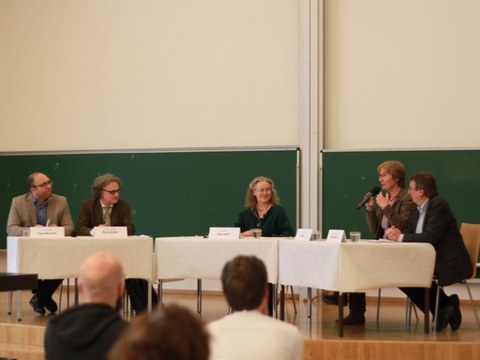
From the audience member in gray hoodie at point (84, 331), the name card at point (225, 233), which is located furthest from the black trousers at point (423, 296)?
the audience member in gray hoodie at point (84, 331)

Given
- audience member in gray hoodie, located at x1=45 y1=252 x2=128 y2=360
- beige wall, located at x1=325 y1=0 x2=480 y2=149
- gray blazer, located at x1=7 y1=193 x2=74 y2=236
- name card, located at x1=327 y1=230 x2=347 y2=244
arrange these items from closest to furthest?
audience member in gray hoodie, located at x1=45 y1=252 x2=128 y2=360, name card, located at x1=327 y1=230 x2=347 y2=244, gray blazer, located at x1=7 y1=193 x2=74 y2=236, beige wall, located at x1=325 y1=0 x2=480 y2=149

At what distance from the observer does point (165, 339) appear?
4.38 ft

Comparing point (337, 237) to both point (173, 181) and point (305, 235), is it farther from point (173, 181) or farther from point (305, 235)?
point (173, 181)

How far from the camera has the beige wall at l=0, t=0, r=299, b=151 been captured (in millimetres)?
8367

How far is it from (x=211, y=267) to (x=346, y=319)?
1.07m

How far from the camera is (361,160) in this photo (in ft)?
25.8

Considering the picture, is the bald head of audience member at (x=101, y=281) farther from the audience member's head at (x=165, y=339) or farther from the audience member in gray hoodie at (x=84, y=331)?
the audience member's head at (x=165, y=339)

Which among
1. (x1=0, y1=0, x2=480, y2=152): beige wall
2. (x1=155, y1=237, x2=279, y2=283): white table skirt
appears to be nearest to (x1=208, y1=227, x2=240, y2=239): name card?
(x1=155, y1=237, x2=279, y2=283): white table skirt

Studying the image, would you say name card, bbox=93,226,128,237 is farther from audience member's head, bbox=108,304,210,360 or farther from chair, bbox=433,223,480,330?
audience member's head, bbox=108,304,210,360

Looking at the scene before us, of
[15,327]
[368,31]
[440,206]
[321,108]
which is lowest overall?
[15,327]

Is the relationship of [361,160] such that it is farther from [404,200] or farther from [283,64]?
[404,200]

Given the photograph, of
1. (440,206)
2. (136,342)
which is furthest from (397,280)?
(136,342)

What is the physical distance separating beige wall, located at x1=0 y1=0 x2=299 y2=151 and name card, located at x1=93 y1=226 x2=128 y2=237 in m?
2.67

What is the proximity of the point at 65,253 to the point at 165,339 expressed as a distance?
15.2 feet
